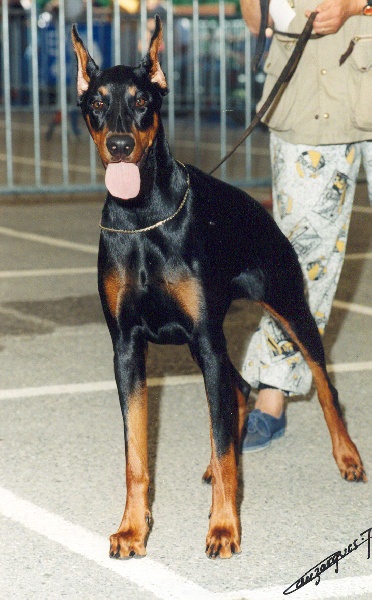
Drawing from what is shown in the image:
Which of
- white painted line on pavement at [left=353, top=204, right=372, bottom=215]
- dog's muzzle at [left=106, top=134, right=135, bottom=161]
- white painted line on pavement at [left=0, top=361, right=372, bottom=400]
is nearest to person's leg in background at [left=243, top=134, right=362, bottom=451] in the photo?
white painted line on pavement at [left=0, top=361, right=372, bottom=400]

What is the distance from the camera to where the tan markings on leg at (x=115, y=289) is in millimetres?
3535

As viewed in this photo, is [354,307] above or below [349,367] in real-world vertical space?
below

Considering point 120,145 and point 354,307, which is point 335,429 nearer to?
point 120,145

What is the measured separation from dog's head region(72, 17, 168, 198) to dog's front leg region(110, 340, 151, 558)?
58 cm

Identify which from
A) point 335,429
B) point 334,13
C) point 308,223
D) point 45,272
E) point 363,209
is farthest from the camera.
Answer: point 363,209

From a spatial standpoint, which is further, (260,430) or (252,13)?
(260,430)

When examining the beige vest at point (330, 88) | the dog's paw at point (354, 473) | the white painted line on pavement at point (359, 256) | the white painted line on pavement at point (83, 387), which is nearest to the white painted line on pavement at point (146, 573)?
the dog's paw at point (354, 473)

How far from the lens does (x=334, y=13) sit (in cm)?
409

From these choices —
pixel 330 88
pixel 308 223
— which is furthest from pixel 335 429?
pixel 330 88

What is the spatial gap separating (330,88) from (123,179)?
1.33 m

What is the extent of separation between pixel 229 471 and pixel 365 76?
1683 mm

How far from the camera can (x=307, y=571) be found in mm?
3363

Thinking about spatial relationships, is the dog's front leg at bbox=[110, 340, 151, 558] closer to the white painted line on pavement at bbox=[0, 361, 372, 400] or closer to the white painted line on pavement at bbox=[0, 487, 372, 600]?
the white painted line on pavement at bbox=[0, 487, 372, 600]

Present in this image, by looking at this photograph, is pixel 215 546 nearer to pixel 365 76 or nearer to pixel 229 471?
pixel 229 471
